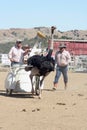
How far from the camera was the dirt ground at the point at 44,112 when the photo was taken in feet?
32.2

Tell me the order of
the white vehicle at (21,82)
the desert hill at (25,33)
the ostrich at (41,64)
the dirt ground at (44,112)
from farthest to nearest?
1. the desert hill at (25,33)
2. the white vehicle at (21,82)
3. the ostrich at (41,64)
4. the dirt ground at (44,112)

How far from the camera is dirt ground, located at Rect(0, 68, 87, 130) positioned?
32.2 feet

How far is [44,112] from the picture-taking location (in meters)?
11.7

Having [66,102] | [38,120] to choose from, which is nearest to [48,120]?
[38,120]

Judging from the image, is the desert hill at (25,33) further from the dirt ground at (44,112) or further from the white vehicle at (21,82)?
the dirt ground at (44,112)

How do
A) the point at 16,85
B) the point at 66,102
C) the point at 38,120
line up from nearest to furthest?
the point at 38,120
the point at 66,102
the point at 16,85

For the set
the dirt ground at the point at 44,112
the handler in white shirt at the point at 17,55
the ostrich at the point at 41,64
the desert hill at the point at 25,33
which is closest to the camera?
the dirt ground at the point at 44,112

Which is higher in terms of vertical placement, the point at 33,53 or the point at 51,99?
the point at 33,53

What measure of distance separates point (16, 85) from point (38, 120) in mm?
5264

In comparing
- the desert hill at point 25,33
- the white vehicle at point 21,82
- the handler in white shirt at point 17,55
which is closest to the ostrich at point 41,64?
the white vehicle at point 21,82

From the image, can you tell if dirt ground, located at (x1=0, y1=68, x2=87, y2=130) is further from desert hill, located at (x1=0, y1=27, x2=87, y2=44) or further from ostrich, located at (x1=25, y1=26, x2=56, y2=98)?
desert hill, located at (x1=0, y1=27, x2=87, y2=44)

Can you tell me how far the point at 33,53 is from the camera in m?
15.8

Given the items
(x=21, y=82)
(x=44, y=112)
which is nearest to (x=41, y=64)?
(x=21, y=82)

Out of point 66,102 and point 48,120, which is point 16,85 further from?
point 48,120
